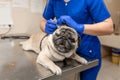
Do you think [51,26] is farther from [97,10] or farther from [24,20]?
[24,20]

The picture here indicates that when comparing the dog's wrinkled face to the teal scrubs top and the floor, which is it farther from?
the floor

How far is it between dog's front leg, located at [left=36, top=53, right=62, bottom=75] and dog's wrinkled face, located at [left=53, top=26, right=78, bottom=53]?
84 mm

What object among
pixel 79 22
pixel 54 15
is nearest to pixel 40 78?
pixel 79 22

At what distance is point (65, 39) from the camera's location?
93cm

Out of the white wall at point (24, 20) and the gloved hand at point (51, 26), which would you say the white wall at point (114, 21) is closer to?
the white wall at point (24, 20)

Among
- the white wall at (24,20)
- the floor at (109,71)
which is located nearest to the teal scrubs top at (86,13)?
the white wall at (24,20)

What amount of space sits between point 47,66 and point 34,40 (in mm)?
442

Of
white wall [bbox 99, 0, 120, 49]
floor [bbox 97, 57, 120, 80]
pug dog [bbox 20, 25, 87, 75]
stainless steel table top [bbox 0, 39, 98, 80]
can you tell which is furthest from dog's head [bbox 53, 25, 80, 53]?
white wall [bbox 99, 0, 120, 49]

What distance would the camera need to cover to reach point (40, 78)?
818mm

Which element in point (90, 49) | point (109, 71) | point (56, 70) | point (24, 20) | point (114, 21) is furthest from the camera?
point (114, 21)

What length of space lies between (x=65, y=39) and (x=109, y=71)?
141 cm

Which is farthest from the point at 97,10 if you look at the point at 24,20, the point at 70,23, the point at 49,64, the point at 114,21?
the point at 114,21

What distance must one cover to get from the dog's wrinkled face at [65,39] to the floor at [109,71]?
1174mm

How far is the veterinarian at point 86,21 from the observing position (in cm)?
97
